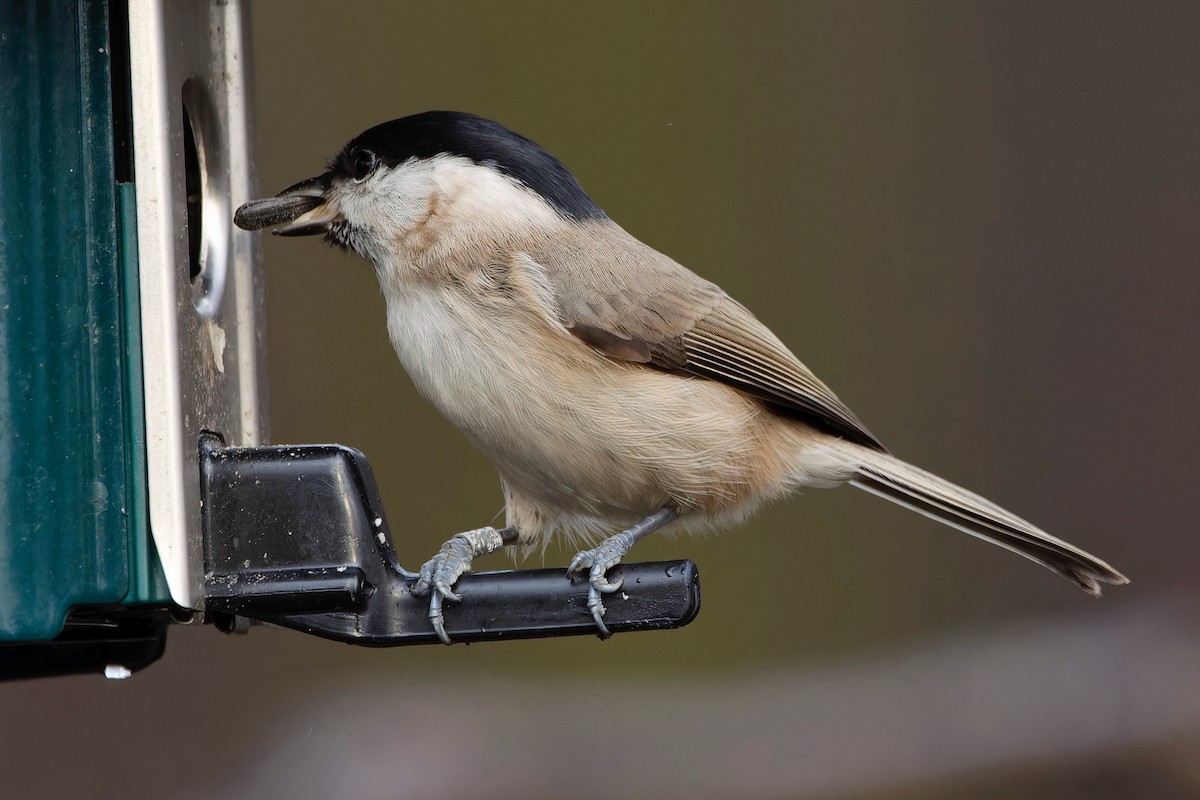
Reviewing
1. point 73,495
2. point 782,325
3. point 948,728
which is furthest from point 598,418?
point 782,325

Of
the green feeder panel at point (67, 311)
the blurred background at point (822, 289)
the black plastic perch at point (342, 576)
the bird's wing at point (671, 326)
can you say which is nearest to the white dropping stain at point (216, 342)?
the black plastic perch at point (342, 576)

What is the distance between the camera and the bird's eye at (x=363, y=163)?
228 cm

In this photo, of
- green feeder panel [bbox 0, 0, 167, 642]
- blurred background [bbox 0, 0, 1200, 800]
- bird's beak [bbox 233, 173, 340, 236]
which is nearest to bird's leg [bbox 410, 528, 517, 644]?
green feeder panel [bbox 0, 0, 167, 642]

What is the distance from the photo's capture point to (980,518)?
2424 millimetres

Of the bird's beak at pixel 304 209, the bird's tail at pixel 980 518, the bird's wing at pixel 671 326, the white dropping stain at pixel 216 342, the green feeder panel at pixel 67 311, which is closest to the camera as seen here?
the green feeder panel at pixel 67 311

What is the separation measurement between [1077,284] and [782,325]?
909 millimetres

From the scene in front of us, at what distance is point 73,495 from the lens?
1.63 metres

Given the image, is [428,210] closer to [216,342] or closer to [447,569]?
[216,342]

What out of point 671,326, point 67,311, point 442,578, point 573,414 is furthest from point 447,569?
point 671,326

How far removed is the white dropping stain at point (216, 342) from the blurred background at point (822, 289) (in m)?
1.32

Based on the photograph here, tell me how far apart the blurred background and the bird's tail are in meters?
0.68

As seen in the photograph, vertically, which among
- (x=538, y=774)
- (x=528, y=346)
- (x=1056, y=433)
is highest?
(x=528, y=346)

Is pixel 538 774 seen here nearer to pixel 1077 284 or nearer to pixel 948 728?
pixel 948 728

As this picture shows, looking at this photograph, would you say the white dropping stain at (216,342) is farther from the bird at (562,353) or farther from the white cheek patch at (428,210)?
the white cheek patch at (428,210)
